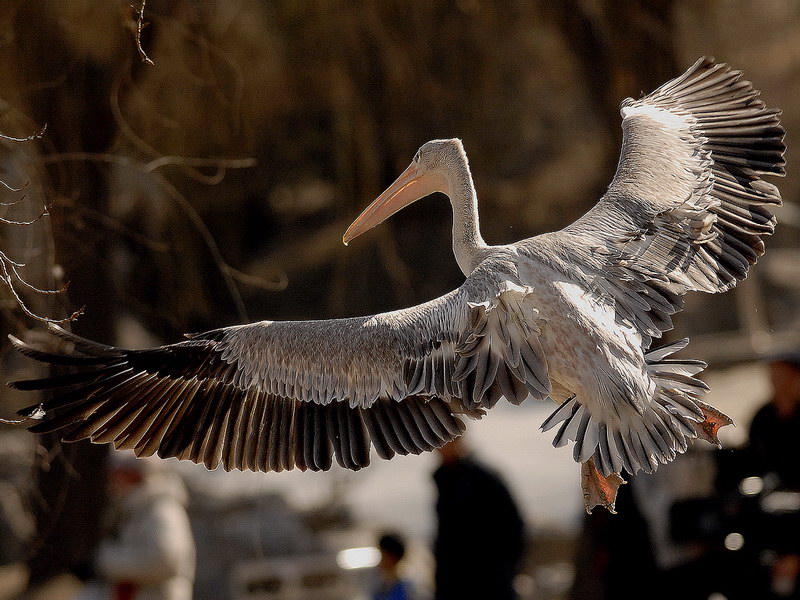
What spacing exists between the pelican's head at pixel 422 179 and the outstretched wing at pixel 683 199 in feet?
2.37

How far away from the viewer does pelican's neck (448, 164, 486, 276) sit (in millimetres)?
4969

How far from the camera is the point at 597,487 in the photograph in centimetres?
466

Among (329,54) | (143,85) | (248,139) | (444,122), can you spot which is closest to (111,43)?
(143,85)

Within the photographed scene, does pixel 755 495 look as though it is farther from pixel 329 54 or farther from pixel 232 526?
pixel 232 526

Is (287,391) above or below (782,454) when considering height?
above

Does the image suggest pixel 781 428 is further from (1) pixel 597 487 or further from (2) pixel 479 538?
(1) pixel 597 487

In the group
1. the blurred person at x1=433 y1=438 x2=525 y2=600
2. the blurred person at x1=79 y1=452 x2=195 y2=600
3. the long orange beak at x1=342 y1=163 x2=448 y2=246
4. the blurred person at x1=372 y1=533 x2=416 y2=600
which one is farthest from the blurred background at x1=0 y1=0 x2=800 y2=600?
the blurred person at x1=372 y1=533 x2=416 y2=600

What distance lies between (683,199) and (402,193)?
1.28m

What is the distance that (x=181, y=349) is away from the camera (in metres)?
4.60

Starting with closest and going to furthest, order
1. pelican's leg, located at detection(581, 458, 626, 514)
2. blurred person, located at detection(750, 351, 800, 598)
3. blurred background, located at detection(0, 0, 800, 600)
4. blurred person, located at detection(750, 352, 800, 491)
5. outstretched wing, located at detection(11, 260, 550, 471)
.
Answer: outstretched wing, located at detection(11, 260, 550, 471) < pelican's leg, located at detection(581, 458, 626, 514) < blurred person, located at detection(750, 351, 800, 598) < blurred person, located at detection(750, 352, 800, 491) < blurred background, located at detection(0, 0, 800, 600)

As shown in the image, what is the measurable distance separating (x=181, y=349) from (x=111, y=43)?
317cm

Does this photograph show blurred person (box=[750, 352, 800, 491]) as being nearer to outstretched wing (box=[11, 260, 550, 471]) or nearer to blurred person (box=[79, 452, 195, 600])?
outstretched wing (box=[11, 260, 550, 471])

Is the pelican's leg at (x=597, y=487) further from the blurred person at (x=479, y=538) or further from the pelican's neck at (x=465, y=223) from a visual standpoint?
the blurred person at (x=479, y=538)

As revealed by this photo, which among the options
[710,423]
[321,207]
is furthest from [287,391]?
[321,207]
